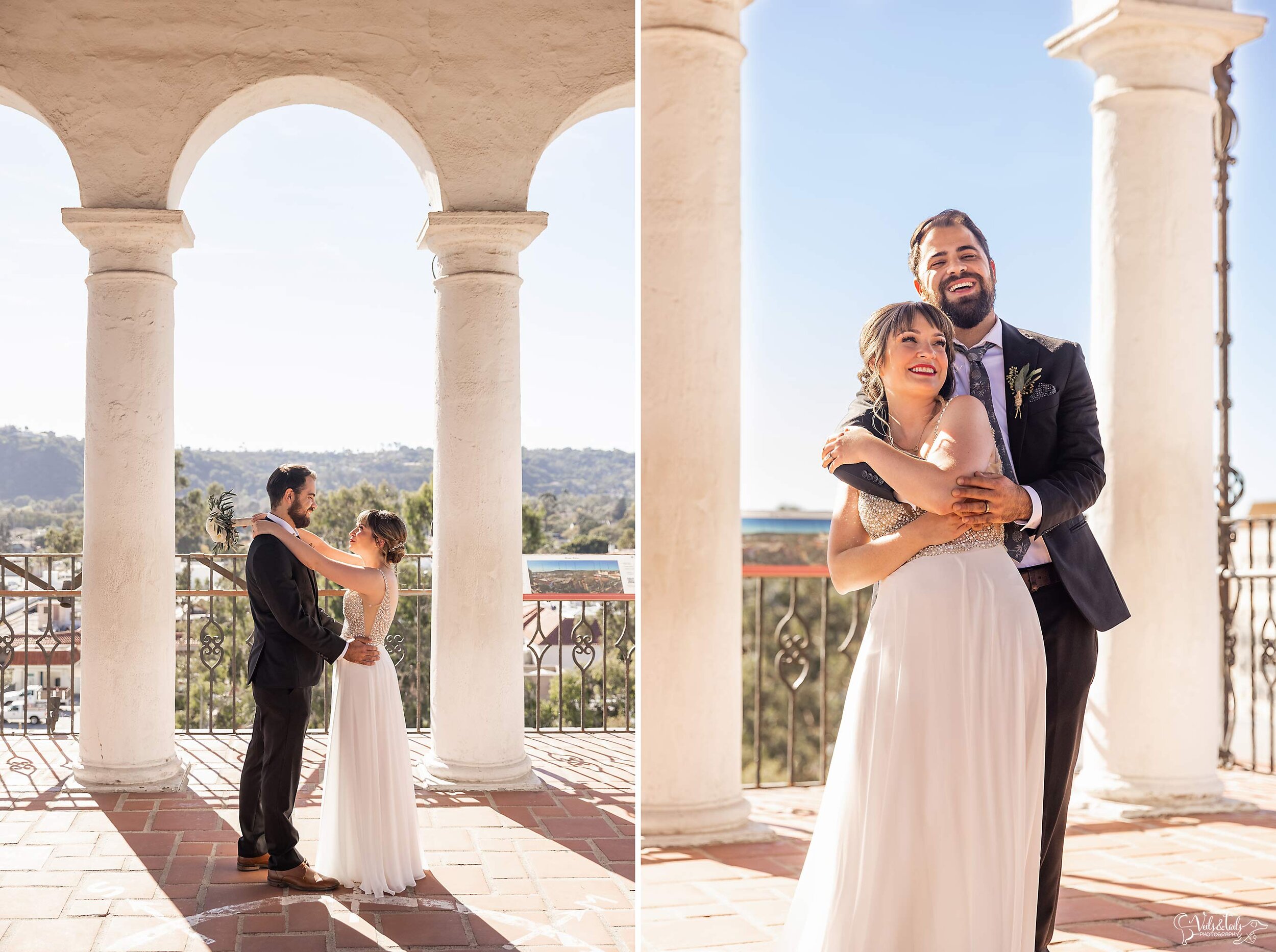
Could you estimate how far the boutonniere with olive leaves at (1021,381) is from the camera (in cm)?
277

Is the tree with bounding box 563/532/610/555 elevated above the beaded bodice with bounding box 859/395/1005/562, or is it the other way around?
the beaded bodice with bounding box 859/395/1005/562

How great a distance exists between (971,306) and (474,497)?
2.91 metres

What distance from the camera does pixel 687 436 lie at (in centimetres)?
368

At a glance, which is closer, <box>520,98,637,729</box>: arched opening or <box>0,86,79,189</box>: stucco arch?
<box>0,86,79,189</box>: stucco arch

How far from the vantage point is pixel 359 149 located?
444 inches

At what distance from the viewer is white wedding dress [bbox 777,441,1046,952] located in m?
2.42

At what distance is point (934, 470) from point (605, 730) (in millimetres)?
4688

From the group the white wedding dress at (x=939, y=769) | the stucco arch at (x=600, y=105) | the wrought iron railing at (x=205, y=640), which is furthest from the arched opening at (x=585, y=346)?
the white wedding dress at (x=939, y=769)

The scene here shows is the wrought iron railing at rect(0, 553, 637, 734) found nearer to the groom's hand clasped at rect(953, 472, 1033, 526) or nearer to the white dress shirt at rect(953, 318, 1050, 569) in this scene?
the white dress shirt at rect(953, 318, 1050, 569)

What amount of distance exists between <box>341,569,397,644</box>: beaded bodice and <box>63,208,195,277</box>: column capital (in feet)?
6.81

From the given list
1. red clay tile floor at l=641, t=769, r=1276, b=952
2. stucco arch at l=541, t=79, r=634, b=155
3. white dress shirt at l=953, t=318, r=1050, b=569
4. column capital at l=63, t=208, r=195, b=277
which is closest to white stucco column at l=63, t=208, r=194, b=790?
column capital at l=63, t=208, r=195, b=277

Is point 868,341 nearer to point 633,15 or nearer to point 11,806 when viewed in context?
point 633,15

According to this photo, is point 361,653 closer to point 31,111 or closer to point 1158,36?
point 31,111

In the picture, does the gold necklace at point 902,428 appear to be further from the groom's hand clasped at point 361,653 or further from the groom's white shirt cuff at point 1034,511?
the groom's hand clasped at point 361,653
